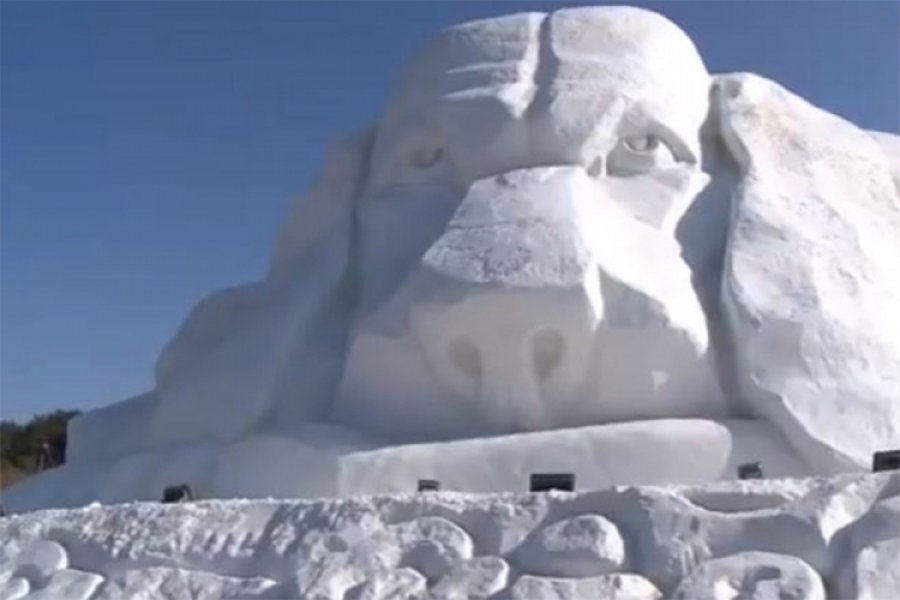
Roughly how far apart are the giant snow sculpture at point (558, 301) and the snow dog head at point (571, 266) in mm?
11

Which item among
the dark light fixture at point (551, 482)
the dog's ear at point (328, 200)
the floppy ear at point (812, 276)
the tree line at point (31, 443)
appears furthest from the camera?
the tree line at point (31, 443)

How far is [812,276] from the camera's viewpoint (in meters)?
5.96

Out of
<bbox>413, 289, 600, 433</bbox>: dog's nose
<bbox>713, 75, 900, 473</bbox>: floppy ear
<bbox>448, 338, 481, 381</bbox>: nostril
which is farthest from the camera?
<bbox>448, 338, 481, 381</bbox>: nostril

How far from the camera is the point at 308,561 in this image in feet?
15.5

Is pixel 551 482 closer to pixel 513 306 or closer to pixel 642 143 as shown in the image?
pixel 513 306

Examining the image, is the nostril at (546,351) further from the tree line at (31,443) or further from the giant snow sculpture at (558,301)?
the tree line at (31,443)

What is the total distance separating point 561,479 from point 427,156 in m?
2.13

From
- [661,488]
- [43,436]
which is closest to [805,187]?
[661,488]

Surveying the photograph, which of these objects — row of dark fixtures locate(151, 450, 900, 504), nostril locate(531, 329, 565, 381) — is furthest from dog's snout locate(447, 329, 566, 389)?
row of dark fixtures locate(151, 450, 900, 504)

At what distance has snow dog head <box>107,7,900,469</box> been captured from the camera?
5758mm

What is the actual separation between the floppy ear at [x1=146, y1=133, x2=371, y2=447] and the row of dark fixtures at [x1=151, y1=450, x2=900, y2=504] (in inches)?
33.8

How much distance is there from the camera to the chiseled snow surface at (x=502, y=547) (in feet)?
14.2

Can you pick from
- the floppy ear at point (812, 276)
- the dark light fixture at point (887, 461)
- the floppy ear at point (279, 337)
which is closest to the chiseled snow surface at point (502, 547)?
the dark light fixture at point (887, 461)

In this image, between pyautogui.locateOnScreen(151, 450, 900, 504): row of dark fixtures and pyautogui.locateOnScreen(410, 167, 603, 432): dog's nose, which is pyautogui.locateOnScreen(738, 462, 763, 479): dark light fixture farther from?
pyautogui.locateOnScreen(410, 167, 603, 432): dog's nose
